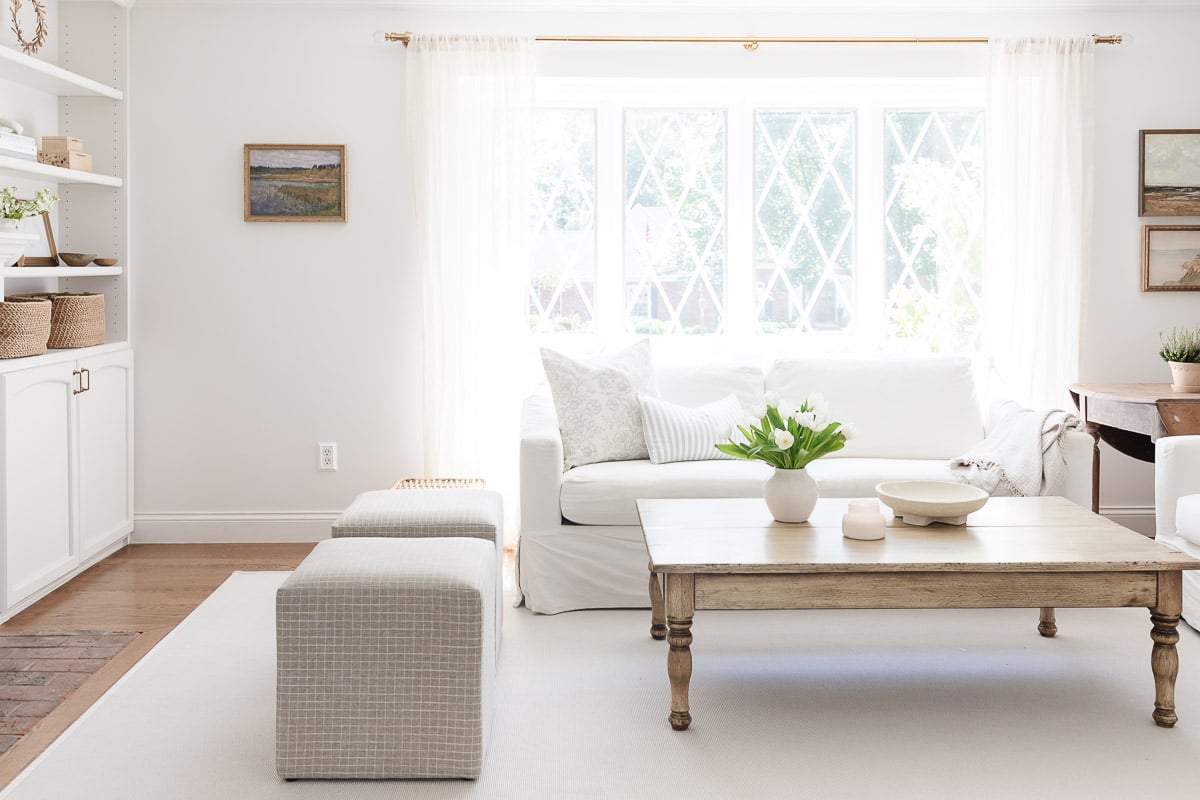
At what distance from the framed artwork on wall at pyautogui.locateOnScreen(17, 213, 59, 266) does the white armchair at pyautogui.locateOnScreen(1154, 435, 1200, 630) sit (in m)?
4.01

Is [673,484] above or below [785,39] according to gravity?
below

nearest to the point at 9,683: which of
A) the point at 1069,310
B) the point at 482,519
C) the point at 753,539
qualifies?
the point at 482,519

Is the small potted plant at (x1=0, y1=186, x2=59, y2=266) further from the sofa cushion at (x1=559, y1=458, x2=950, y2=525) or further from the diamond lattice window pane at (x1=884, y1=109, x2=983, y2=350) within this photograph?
the diamond lattice window pane at (x1=884, y1=109, x2=983, y2=350)

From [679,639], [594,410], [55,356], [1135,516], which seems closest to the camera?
[679,639]

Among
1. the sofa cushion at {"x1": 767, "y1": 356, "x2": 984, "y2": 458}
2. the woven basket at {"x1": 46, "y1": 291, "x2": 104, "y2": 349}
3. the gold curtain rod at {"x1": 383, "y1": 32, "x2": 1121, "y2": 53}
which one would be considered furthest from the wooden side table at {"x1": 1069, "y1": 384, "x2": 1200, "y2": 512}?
the woven basket at {"x1": 46, "y1": 291, "x2": 104, "y2": 349}

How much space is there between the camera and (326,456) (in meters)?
4.58

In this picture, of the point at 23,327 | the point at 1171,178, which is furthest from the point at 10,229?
the point at 1171,178

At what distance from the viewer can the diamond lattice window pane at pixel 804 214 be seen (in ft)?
15.3

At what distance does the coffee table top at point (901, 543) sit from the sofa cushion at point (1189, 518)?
1.14 feet

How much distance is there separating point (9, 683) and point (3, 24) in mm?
2373

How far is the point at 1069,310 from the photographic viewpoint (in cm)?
445

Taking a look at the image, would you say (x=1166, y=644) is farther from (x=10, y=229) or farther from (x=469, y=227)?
(x=10, y=229)

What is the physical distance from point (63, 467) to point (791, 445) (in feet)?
8.35

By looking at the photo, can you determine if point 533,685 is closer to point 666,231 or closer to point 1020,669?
point 1020,669
